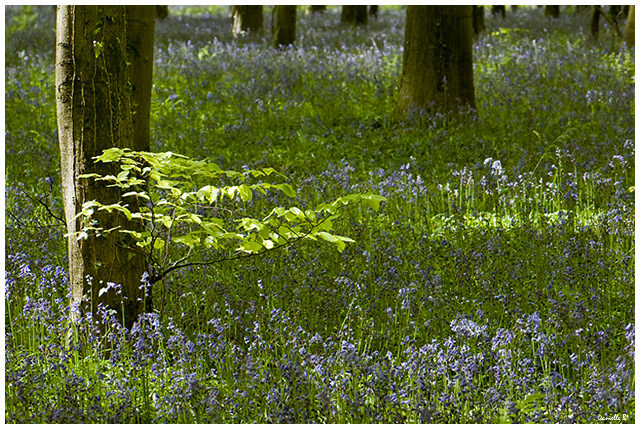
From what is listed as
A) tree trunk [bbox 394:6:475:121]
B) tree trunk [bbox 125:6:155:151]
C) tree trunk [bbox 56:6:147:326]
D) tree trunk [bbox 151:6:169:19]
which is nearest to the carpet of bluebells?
tree trunk [bbox 56:6:147:326]

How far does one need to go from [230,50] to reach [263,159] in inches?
202

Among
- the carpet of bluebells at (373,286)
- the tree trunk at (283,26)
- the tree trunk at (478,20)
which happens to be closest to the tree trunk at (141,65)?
the carpet of bluebells at (373,286)

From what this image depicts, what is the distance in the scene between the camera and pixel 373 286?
463 centimetres

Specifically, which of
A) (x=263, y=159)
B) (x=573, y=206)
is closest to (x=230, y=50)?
(x=263, y=159)

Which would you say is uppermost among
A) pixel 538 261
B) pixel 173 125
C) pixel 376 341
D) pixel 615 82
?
pixel 615 82

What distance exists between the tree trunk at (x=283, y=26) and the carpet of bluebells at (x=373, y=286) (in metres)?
3.66

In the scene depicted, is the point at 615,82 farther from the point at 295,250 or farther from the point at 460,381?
the point at 460,381

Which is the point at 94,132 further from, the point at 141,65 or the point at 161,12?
the point at 161,12

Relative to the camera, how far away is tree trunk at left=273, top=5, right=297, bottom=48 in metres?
13.6

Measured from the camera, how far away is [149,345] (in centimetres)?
379

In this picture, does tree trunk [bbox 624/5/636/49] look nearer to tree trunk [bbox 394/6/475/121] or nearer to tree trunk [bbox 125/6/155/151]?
tree trunk [bbox 394/6/475/121]

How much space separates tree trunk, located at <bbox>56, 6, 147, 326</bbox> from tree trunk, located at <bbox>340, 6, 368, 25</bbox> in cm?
1611

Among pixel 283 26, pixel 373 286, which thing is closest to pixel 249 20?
pixel 283 26

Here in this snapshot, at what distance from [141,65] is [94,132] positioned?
4.05 ft
